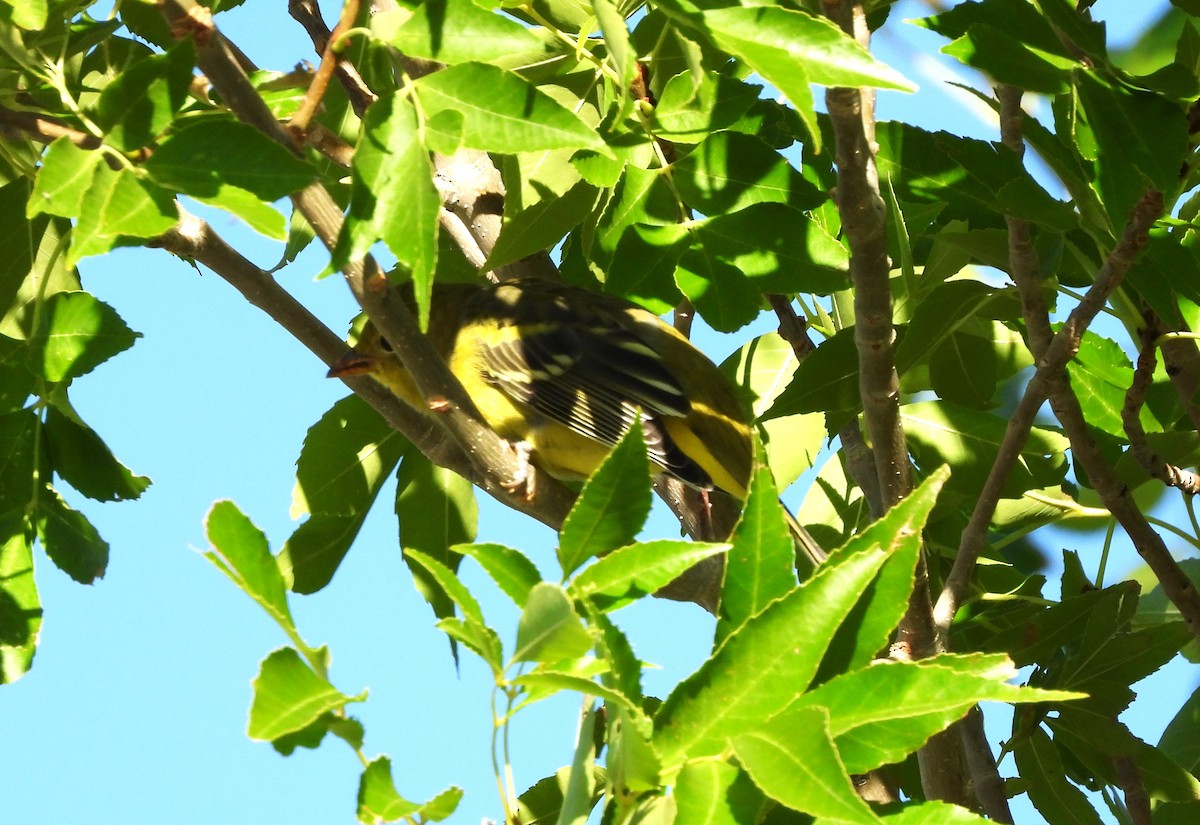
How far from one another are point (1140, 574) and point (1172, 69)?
2.65m

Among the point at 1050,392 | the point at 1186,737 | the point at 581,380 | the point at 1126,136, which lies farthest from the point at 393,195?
the point at 1186,737

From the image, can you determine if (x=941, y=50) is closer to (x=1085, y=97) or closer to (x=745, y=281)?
(x=1085, y=97)

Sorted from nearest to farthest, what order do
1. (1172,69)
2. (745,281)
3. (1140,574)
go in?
(1172,69) → (745,281) → (1140,574)

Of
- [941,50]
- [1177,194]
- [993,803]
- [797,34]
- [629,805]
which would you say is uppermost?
[941,50]

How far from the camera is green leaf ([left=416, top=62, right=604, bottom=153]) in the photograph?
1703 mm

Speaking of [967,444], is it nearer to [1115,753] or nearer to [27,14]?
[1115,753]

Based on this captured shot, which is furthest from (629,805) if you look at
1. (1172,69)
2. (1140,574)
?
(1140,574)

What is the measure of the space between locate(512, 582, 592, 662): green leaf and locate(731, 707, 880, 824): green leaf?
0.21m

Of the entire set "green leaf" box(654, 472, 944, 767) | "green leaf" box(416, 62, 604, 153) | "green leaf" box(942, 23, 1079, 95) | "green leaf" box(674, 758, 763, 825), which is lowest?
"green leaf" box(674, 758, 763, 825)

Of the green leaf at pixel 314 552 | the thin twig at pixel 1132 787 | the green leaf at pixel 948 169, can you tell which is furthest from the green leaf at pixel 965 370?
the green leaf at pixel 314 552

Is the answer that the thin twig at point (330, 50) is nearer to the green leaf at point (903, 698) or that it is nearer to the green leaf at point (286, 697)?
the green leaf at point (286, 697)

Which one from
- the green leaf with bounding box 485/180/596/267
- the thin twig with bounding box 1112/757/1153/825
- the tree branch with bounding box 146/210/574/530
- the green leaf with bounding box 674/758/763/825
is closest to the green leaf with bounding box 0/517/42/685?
the tree branch with bounding box 146/210/574/530

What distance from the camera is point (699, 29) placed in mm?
1623

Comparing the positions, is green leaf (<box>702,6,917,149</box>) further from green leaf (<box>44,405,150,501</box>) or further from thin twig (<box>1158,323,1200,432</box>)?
green leaf (<box>44,405,150,501</box>)
